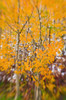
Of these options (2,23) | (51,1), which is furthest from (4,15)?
(51,1)

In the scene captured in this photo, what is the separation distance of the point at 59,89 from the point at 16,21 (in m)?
4.50

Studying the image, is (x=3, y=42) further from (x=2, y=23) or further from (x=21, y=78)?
(x=21, y=78)

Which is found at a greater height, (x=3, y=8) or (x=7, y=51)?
(x=3, y=8)

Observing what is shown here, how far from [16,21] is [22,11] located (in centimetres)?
54

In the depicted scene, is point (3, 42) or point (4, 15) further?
point (3, 42)

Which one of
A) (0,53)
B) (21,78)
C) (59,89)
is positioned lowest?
(59,89)

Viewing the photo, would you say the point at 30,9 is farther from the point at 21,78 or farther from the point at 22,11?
the point at 21,78

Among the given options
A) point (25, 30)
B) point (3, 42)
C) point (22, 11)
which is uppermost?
point (22, 11)

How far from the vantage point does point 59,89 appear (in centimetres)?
517

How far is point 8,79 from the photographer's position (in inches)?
297

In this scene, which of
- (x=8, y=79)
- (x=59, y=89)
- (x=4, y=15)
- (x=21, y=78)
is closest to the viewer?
(x=4, y=15)

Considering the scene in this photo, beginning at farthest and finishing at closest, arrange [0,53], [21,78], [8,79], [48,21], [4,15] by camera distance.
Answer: [8,79]
[21,78]
[0,53]
[48,21]
[4,15]

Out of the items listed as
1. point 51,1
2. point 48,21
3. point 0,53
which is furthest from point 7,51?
point 51,1

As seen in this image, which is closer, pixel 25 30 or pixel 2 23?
pixel 2 23
